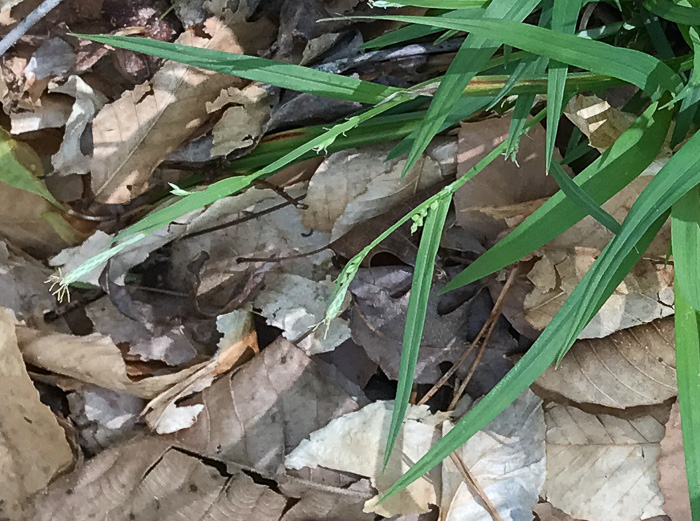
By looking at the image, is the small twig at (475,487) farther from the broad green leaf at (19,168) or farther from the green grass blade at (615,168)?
the broad green leaf at (19,168)

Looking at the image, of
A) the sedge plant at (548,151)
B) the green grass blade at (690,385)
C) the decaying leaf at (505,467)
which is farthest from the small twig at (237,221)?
the green grass blade at (690,385)

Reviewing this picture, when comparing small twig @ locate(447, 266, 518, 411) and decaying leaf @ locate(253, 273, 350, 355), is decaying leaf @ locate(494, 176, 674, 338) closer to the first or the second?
small twig @ locate(447, 266, 518, 411)

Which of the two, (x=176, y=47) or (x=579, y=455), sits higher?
(x=176, y=47)

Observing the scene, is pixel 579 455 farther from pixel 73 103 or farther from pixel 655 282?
pixel 73 103

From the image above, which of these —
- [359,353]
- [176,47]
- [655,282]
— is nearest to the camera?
[176,47]

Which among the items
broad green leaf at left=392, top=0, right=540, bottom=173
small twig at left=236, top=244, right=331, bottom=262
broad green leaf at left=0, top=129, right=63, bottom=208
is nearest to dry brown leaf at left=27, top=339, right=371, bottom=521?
small twig at left=236, top=244, right=331, bottom=262

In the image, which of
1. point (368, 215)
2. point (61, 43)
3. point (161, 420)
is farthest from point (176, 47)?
point (161, 420)
